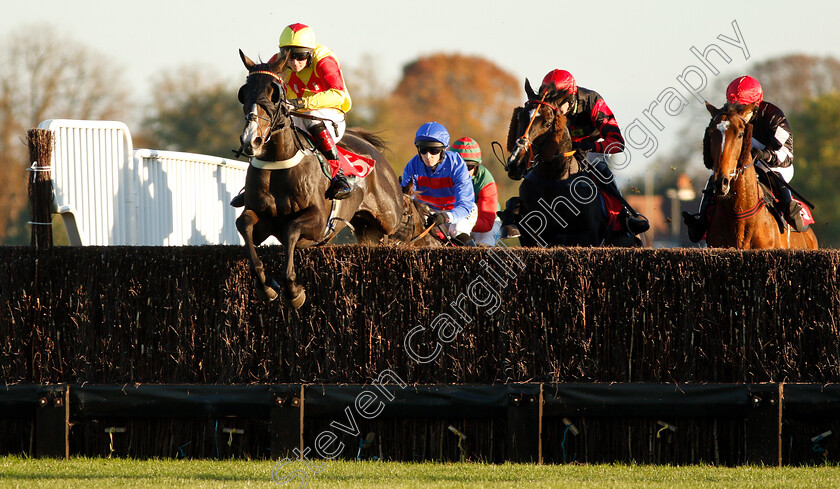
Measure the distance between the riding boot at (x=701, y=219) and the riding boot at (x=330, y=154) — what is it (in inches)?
107

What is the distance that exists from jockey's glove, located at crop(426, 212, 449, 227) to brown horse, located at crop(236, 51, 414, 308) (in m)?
0.99

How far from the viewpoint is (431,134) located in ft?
31.5

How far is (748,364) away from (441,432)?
189 cm

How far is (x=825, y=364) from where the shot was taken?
21.5ft

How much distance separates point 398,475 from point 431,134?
4117mm

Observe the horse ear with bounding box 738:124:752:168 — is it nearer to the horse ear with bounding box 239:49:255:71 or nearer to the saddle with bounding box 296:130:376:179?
the saddle with bounding box 296:130:376:179

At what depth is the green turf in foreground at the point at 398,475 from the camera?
576 centimetres

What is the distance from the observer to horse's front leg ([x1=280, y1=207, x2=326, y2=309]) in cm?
661

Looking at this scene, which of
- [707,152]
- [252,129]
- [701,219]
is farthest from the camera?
[701,219]

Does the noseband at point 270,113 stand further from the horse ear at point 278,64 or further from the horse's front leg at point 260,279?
the horse's front leg at point 260,279

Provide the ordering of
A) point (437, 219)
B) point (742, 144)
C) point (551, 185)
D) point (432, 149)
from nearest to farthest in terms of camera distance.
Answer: point (742, 144), point (551, 185), point (437, 219), point (432, 149)

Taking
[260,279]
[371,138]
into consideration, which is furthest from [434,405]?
[371,138]

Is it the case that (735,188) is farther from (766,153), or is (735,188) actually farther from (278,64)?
(278,64)

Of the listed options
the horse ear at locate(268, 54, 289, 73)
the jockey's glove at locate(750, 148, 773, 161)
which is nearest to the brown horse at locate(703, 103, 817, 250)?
the jockey's glove at locate(750, 148, 773, 161)
